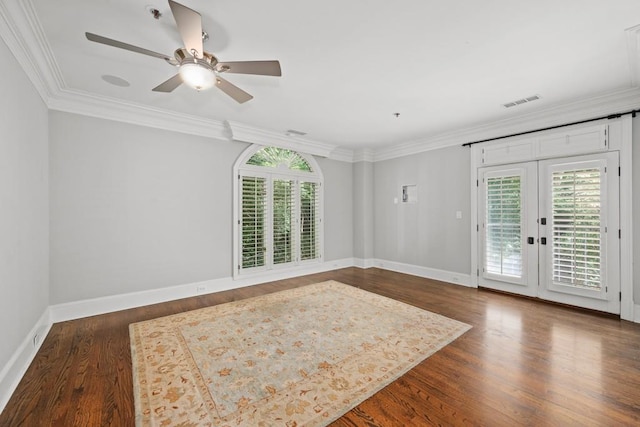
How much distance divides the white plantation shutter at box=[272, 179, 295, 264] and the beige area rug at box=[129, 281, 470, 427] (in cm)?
146

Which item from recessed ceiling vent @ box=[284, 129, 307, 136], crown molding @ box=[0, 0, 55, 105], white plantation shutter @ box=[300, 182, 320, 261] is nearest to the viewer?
crown molding @ box=[0, 0, 55, 105]

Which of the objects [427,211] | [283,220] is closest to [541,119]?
[427,211]

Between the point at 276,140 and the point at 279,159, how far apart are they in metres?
0.38

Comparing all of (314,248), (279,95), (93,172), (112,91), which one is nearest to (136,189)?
(93,172)

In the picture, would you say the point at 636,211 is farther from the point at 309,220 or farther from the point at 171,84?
the point at 171,84

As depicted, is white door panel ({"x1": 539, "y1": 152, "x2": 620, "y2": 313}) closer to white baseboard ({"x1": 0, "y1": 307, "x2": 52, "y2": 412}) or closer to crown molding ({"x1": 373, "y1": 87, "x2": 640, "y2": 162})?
crown molding ({"x1": 373, "y1": 87, "x2": 640, "y2": 162})

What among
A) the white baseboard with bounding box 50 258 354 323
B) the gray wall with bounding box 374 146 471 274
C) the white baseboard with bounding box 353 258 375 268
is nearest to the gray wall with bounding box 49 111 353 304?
the white baseboard with bounding box 50 258 354 323

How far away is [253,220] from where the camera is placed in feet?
16.0

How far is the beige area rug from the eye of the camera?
184 centimetres

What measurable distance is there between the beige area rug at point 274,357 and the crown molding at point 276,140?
272 cm

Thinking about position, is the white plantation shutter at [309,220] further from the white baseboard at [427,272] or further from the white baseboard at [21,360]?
the white baseboard at [21,360]

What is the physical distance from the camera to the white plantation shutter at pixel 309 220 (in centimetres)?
565

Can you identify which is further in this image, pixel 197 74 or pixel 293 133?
pixel 293 133

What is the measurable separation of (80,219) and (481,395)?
4.60m
